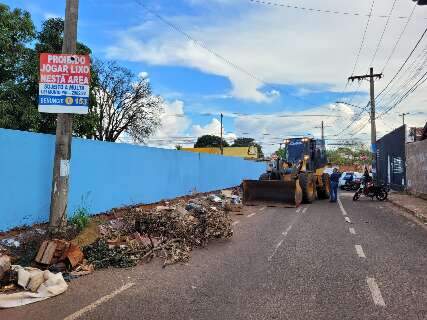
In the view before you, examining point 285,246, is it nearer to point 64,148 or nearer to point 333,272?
point 333,272

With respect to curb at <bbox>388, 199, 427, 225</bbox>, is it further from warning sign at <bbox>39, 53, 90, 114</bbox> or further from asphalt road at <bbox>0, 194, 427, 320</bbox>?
warning sign at <bbox>39, 53, 90, 114</bbox>

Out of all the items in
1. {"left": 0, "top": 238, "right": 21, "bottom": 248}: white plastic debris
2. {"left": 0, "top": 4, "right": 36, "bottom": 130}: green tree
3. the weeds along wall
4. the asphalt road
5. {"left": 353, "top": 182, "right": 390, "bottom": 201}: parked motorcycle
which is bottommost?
the asphalt road

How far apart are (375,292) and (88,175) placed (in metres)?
8.91

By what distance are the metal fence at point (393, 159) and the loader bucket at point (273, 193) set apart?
14117 millimetres

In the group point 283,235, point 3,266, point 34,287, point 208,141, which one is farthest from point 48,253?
point 208,141

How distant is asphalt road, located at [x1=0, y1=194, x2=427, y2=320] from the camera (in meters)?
5.62

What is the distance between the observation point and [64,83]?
32.1 feet

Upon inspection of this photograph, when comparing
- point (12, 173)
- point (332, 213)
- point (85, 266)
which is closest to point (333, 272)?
point (85, 266)

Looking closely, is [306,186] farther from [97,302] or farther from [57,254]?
[97,302]

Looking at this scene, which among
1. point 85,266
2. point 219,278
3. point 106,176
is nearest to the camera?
point 219,278

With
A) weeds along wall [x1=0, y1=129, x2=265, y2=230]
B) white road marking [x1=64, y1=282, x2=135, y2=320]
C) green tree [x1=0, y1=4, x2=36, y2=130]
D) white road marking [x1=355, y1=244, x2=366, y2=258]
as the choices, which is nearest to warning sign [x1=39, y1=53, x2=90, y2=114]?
weeds along wall [x1=0, y1=129, x2=265, y2=230]

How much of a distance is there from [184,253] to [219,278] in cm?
189

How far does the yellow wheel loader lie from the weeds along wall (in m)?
3.74

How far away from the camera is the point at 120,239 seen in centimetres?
995
